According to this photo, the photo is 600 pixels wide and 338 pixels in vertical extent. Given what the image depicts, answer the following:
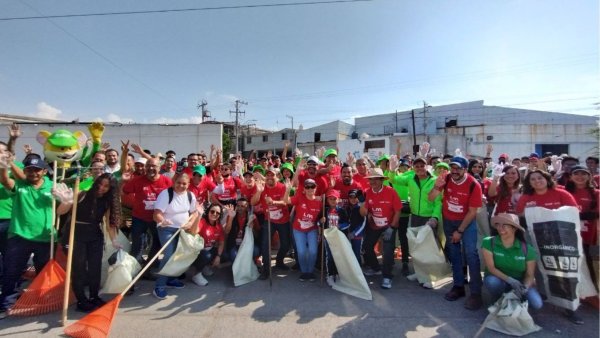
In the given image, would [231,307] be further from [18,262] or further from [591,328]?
[591,328]

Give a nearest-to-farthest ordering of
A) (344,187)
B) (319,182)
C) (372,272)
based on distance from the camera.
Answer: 1. (372,272)
2. (344,187)
3. (319,182)

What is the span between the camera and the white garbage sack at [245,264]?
4.75m

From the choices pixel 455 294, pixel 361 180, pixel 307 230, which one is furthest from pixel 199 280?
pixel 455 294

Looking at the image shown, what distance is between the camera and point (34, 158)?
3.81 m

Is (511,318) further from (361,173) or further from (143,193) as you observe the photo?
(143,193)

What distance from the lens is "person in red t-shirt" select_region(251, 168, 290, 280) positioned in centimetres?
512

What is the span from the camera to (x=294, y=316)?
3.76 m

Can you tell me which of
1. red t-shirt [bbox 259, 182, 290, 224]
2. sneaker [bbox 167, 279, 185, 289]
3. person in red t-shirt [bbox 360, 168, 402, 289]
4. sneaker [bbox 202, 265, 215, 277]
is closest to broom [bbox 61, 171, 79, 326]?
sneaker [bbox 167, 279, 185, 289]

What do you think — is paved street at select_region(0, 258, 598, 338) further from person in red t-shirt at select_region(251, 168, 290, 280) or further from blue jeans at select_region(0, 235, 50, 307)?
person in red t-shirt at select_region(251, 168, 290, 280)

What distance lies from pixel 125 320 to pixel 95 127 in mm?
3269

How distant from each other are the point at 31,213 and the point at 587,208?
6.99 m

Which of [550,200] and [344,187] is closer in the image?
[550,200]

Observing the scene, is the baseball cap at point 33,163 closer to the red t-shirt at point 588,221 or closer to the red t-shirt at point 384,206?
the red t-shirt at point 384,206

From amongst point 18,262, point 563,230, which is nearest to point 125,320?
point 18,262
